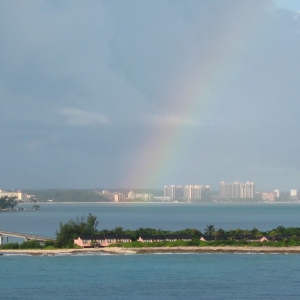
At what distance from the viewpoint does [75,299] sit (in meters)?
29.5

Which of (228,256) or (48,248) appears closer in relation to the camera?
(228,256)

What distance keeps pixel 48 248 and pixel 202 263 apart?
13338 millimetres

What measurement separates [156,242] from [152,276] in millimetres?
14098

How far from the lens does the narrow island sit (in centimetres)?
4816

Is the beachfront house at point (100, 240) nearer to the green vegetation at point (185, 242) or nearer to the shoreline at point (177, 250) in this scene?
the green vegetation at point (185, 242)

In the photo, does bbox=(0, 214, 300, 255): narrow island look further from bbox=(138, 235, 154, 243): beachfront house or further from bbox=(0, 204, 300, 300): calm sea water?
bbox=(0, 204, 300, 300): calm sea water

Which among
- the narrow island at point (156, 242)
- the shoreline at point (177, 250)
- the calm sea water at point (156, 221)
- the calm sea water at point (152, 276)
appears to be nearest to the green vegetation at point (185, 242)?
the narrow island at point (156, 242)

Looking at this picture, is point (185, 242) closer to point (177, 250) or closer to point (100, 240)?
point (177, 250)

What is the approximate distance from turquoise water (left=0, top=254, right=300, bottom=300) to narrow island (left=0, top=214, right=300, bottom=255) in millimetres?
2377

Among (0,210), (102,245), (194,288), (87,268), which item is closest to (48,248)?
(102,245)

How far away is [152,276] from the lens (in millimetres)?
36000

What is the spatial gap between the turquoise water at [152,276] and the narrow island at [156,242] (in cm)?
238

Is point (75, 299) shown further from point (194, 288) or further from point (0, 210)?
point (0, 210)

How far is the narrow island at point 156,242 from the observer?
158ft
